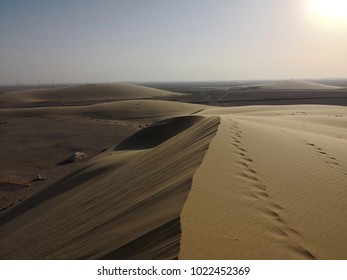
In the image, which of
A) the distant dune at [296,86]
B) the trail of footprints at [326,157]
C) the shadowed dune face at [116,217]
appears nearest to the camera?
the shadowed dune face at [116,217]

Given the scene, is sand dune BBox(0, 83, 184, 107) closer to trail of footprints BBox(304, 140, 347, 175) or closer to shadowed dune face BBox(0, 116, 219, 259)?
shadowed dune face BBox(0, 116, 219, 259)

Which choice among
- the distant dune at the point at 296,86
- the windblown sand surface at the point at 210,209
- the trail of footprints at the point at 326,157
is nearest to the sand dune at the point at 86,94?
the distant dune at the point at 296,86

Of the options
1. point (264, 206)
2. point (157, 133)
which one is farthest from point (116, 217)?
point (157, 133)

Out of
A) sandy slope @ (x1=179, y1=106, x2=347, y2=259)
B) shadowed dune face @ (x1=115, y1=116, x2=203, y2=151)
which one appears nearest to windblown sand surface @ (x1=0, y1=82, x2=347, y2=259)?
sandy slope @ (x1=179, y1=106, x2=347, y2=259)

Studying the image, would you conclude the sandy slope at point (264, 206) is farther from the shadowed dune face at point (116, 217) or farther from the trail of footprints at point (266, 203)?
the shadowed dune face at point (116, 217)

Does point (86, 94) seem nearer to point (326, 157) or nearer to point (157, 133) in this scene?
point (157, 133)

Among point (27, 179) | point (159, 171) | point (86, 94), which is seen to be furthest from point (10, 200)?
point (86, 94)
